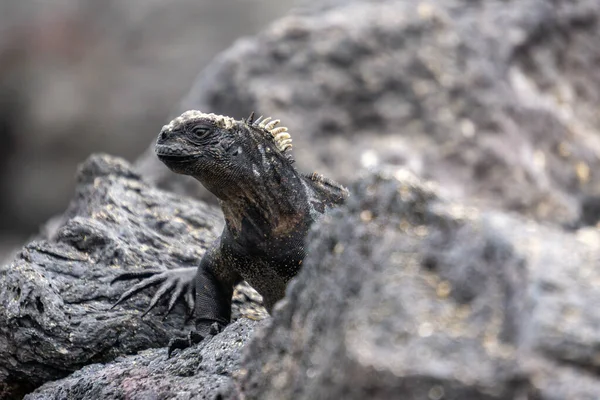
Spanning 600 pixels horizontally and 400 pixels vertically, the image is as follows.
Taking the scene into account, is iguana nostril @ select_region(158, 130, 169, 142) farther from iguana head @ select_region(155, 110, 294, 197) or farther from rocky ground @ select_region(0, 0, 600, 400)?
rocky ground @ select_region(0, 0, 600, 400)

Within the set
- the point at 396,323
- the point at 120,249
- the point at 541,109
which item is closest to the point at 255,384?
the point at 396,323

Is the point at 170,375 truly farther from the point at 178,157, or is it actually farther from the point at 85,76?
the point at 85,76

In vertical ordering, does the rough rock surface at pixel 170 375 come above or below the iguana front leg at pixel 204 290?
below

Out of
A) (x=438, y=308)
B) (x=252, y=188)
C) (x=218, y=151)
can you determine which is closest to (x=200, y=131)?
(x=218, y=151)

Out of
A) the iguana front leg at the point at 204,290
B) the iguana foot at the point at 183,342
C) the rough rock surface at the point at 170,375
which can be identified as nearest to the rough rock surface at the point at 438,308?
the rough rock surface at the point at 170,375

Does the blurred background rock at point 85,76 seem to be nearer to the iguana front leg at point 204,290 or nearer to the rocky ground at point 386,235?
the rocky ground at point 386,235

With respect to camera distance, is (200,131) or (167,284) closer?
(200,131)

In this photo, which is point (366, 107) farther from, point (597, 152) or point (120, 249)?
point (120, 249)
